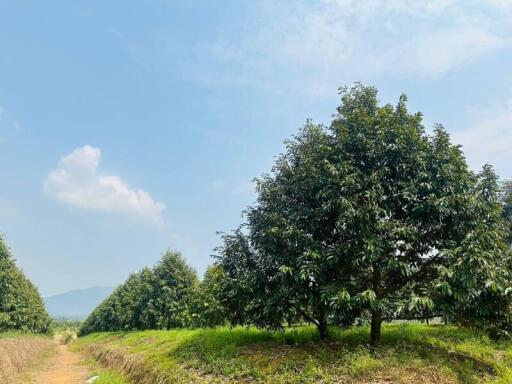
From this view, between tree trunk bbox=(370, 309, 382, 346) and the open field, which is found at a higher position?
tree trunk bbox=(370, 309, 382, 346)

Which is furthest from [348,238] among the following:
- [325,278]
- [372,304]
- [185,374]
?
[185,374]

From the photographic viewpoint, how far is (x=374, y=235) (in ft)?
37.8

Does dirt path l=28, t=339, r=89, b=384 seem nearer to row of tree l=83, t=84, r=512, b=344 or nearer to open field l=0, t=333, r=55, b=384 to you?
open field l=0, t=333, r=55, b=384

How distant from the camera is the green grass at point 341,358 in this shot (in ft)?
34.4

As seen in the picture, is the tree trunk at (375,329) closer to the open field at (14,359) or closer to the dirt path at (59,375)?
the open field at (14,359)

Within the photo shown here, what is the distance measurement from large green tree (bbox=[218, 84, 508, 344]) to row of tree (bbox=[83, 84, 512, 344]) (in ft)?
0.12

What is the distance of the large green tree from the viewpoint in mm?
11516

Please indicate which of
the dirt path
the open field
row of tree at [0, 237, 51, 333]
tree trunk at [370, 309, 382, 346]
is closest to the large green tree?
tree trunk at [370, 309, 382, 346]

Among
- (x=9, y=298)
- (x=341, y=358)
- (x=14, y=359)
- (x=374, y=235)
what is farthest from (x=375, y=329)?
(x=9, y=298)

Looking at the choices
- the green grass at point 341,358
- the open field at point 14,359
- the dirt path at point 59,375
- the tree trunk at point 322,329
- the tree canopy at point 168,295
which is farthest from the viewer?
the tree canopy at point 168,295

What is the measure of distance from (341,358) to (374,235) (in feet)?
12.3

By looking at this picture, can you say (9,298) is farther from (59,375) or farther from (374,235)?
(374,235)

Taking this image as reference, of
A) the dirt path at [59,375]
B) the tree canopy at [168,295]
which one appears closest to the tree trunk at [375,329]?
the dirt path at [59,375]

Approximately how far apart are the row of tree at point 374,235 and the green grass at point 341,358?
2.97 ft
